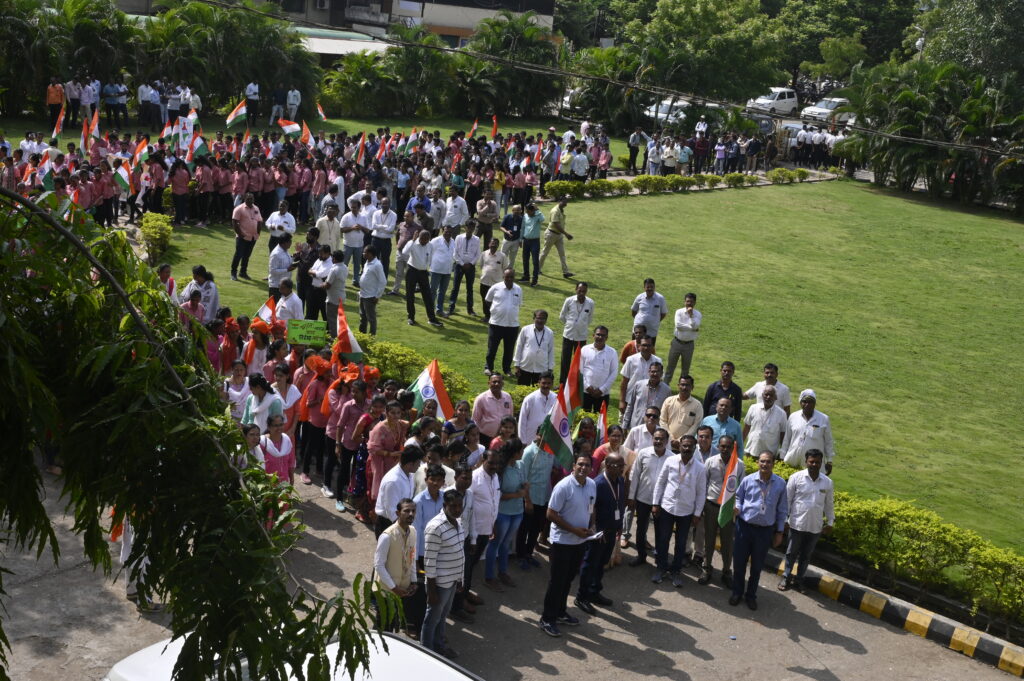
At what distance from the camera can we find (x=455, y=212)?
65.9 ft

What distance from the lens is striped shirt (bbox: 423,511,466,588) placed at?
8.34 metres

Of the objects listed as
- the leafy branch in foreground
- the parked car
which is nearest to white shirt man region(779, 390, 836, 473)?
the leafy branch in foreground

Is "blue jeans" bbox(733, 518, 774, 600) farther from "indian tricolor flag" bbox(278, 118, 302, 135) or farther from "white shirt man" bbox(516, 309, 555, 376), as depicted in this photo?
"indian tricolor flag" bbox(278, 118, 302, 135)

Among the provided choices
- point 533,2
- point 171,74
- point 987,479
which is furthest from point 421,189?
point 533,2

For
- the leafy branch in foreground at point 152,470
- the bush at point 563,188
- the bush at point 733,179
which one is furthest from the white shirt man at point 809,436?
the bush at point 733,179

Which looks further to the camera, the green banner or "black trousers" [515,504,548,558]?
the green banner

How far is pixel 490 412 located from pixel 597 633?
10.00 feet

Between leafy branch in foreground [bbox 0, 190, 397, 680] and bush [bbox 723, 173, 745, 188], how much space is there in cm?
3106

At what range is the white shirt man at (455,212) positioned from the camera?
20047 millimetres

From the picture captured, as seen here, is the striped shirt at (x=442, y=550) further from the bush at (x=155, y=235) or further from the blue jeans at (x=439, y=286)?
the bush at (x=155, y=235)

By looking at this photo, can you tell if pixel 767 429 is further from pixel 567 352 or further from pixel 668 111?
pixel 668 111

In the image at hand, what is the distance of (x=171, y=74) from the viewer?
31828 millimetres

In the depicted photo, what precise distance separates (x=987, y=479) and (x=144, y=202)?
15.6m

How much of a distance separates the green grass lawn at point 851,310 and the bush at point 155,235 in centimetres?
44
